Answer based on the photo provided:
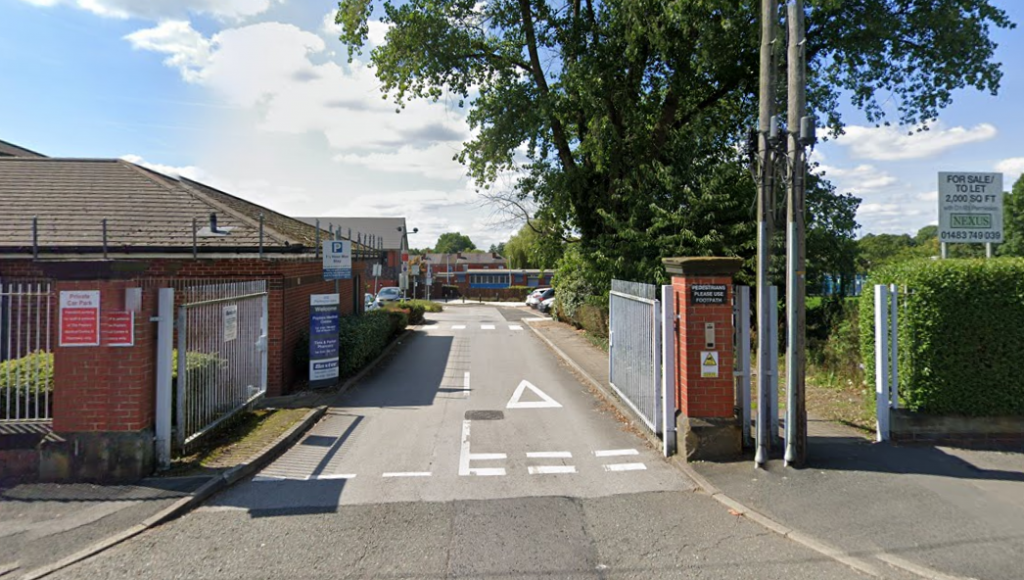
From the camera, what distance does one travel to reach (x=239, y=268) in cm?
1005

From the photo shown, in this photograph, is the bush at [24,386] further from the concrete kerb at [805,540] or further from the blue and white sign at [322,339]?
the concrete kerb at [805,540]

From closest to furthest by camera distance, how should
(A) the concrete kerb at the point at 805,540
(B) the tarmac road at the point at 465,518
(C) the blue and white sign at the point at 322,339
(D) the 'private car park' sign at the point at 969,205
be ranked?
(A) the concrete kerb at the point at 805,540, (B) the tarmac road at the point at 465,518, (D) the 'private car park' sign at the point at 969,205, (C) the blue and white sign at the point at 322,339

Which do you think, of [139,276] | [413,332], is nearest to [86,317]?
[139,276]

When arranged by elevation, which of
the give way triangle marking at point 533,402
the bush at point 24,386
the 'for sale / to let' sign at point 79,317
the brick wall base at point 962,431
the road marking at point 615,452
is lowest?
the road marking at point 615,452

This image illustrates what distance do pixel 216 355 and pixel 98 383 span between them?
1889mm

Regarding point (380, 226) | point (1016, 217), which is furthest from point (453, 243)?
point (1016, 217)

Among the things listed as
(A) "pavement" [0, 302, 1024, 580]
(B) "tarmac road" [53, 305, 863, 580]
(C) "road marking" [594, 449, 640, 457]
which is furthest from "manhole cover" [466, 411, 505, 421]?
(C) "road marking" [594, 449, 640, 457]

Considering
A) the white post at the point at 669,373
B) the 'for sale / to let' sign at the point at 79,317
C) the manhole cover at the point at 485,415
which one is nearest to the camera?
the 'for sale / to let' sign at the point at 79,317

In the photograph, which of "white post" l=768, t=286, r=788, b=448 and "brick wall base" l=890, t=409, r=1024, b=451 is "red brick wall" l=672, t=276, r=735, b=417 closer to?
"white post" l=768, t=286, r=788, b=448

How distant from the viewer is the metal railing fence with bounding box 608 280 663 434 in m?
7.00

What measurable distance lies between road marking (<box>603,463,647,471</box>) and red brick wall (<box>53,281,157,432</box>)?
15.9ft

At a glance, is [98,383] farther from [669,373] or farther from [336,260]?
[669,373]

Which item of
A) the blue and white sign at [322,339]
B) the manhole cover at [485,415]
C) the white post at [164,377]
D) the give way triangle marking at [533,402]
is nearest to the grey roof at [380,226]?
the blue and white sign at [322,339]

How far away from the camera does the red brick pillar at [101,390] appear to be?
218 inches
